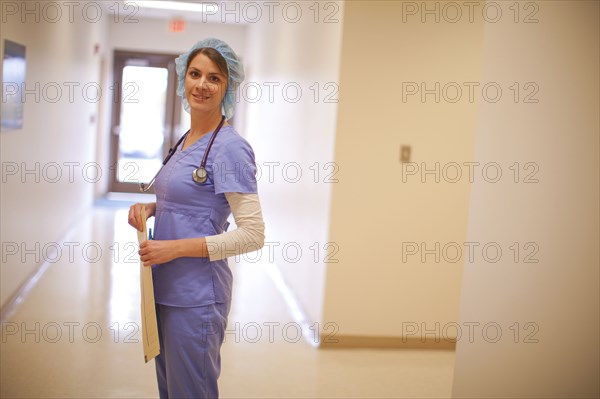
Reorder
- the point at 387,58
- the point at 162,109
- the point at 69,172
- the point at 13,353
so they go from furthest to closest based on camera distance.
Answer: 1. the point at 162,109
2. the point at 69,172
3. the point at 387,58
4. the point at 13,353

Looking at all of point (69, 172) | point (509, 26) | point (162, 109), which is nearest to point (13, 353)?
point (509, 26)

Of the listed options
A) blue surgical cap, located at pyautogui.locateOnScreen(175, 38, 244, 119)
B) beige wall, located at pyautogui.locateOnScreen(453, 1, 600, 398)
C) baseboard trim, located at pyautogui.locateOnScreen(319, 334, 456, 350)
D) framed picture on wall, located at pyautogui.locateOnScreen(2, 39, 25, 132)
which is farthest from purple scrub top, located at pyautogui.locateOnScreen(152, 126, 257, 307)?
framed picture on wall, located at pyautogui.locateOnScreen(2, 39, 25, 132)

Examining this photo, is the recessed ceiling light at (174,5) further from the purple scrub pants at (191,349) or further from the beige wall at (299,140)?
the purple scrub pants at (191,349)

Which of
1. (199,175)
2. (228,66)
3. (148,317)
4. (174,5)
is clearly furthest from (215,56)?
(174,5)

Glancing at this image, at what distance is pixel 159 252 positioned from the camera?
1.98m

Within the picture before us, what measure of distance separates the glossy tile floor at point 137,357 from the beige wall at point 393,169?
1.19ft

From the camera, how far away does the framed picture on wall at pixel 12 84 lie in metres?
4.53

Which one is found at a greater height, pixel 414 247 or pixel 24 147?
pixel 24 147

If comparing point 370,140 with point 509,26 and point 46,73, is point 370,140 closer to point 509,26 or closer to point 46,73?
A: point 509,26

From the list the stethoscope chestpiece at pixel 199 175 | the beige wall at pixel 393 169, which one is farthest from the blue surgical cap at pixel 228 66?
the beige wall at pixel 393 169

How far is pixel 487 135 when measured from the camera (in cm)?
299

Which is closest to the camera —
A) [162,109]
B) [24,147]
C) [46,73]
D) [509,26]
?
[509,26]

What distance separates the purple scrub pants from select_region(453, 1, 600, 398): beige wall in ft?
4.46

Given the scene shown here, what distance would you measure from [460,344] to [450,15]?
2373 mm
